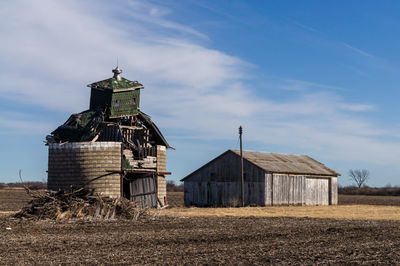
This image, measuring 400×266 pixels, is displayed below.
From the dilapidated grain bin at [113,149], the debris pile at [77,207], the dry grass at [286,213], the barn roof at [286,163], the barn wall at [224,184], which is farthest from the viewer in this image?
the barn roof at [286,163]

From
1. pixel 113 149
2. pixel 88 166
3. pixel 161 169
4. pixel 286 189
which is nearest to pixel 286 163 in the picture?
pixel 286 189

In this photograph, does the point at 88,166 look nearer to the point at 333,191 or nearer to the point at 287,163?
the point at 287,163

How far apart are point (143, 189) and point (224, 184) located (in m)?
10.5

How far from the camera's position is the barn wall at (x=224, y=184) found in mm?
43750

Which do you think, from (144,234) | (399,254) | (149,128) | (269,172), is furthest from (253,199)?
(399,254)

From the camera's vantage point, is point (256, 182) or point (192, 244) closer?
point (192, 244)

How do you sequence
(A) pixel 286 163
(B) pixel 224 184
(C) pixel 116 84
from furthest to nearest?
1. (A) pixel 286 163
2. (B) pixel 224 184
3. (C) pixel 116 84

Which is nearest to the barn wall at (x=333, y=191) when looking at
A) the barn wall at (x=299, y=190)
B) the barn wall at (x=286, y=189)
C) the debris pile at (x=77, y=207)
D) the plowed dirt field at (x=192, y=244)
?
the barn wall at (x=299, y=190)

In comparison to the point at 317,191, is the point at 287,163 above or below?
above

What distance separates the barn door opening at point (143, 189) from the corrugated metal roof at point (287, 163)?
10.4 metres

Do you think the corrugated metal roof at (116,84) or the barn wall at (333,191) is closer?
the corrugated metal roof at (116,84)

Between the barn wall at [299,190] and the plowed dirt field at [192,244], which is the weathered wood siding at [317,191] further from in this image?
the plowed dirt field at [192,244]

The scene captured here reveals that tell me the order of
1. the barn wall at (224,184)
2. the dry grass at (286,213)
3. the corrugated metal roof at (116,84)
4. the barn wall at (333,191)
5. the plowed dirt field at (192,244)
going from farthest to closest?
the barn wall at (333,191) < the barn wall at (224,184) < the corrugated metal roof at (116,84) < the dry grass at (286,213) < the plowed dirt field at (192,244)

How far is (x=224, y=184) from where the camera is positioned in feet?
150
